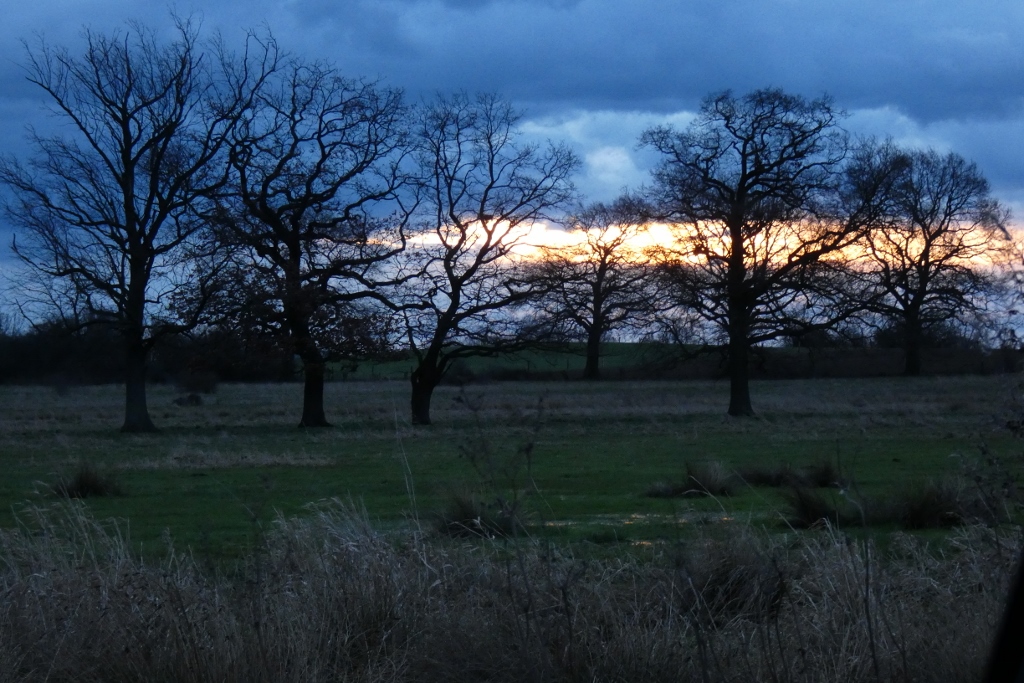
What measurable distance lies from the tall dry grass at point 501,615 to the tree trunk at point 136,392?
30455 mm

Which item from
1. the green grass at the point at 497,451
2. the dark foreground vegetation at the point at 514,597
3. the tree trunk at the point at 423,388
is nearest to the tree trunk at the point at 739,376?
the green grass at the point at 497,451

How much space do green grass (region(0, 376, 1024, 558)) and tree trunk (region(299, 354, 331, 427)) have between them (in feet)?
3.47

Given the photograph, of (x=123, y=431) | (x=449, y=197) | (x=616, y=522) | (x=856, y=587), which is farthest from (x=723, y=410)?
(x=856, y=587)

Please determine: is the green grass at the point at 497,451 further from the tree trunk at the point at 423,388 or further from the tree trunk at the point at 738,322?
the tree trunk at the point at 423,388

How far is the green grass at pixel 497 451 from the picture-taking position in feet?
34.0

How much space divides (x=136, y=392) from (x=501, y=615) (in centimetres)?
3329

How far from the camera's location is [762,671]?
5410 mm

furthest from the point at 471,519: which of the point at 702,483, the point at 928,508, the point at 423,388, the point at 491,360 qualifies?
the point at 491,360

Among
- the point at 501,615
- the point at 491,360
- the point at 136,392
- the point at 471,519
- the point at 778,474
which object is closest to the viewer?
the point at 501,615

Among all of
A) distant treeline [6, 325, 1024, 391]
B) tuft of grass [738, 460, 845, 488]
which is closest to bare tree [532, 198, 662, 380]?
→ distant treeline [6, 325, 1024, 391]

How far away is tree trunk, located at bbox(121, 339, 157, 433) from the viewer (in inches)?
1416

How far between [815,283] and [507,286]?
11.4m

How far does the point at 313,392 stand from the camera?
3775 cm

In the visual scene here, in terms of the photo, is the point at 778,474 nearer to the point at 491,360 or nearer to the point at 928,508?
the point at 928,508
